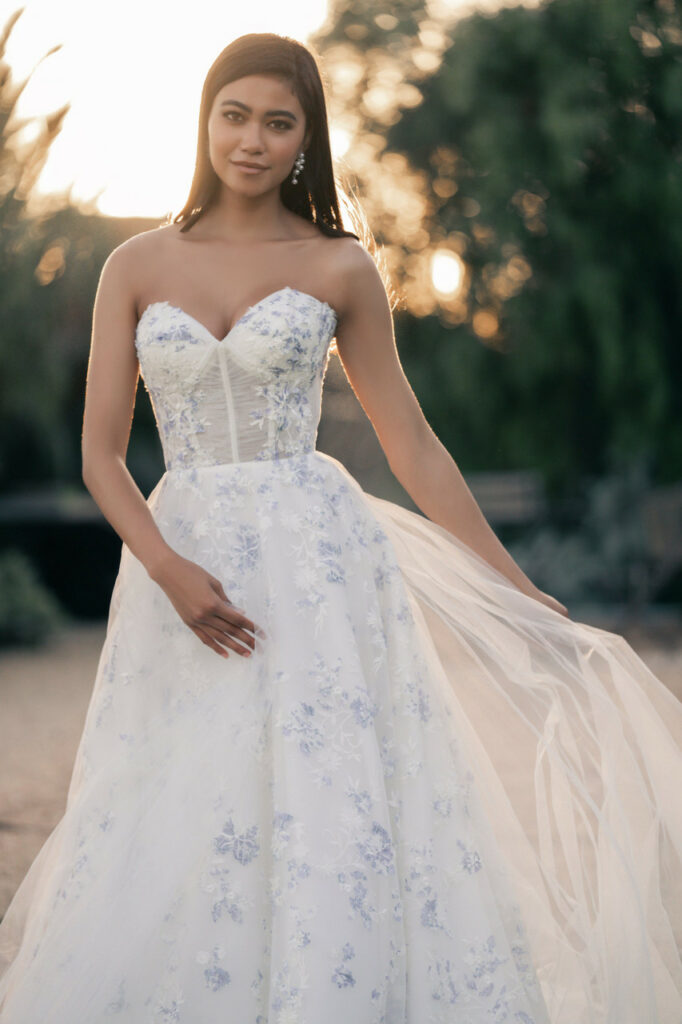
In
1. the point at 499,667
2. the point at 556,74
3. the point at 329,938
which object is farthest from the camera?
the point at 556,74

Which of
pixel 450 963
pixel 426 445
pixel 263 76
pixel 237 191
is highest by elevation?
pixel 263 76

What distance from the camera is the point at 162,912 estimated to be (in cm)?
185

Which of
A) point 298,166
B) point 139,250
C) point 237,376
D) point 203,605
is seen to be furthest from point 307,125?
point 203,605

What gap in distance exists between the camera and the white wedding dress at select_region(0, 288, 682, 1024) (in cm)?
184

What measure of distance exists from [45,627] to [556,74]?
6930mm

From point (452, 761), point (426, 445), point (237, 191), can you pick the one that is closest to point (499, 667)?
point (452, 761)

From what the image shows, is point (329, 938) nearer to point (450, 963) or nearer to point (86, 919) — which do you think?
point (450, 963)

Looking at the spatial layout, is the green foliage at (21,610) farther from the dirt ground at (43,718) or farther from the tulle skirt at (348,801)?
the tulle skirt at (348,801)

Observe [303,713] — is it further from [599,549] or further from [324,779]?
[599,549]

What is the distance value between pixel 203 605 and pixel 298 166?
907 millimetres

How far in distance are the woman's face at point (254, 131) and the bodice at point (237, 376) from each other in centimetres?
23

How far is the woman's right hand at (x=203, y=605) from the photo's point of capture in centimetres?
190
